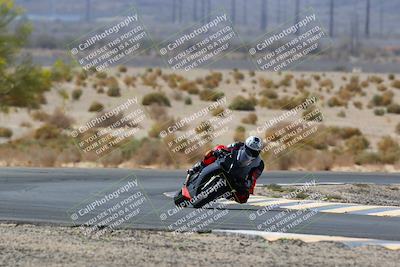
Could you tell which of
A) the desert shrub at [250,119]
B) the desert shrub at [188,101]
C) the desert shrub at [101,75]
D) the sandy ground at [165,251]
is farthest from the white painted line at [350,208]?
the desert shrub at [101,75]

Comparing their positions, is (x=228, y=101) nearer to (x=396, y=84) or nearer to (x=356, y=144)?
(x=356, y=144)

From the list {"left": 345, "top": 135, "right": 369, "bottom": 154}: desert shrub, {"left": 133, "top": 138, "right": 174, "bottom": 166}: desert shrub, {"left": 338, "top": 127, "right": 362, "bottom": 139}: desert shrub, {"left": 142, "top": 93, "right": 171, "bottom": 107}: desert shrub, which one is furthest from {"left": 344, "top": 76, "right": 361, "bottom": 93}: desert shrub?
{"left": 133, "top": 138, "right": 174, "bottom": 166}: desert shrub

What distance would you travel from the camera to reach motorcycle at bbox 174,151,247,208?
1959 cm

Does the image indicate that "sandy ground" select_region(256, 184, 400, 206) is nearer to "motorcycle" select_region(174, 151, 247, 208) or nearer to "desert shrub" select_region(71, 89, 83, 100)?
"motorcycle" select_region(174, 151, 247, 208)

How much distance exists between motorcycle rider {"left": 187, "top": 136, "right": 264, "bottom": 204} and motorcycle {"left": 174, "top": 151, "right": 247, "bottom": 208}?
67mm

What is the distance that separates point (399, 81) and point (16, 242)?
205 ft

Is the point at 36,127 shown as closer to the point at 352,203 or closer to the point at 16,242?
the point at 352,203

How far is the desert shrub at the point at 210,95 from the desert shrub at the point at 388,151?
18084 mm

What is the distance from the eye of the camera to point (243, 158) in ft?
64.1

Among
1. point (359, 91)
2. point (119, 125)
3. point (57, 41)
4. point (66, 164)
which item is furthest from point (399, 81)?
point (57, 41)

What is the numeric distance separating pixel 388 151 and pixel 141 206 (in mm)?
21080

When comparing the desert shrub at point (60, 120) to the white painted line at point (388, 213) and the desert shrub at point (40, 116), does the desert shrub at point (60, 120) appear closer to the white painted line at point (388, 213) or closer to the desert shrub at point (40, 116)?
the desert shrub at point (40, 116)

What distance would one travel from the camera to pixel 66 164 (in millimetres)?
32938

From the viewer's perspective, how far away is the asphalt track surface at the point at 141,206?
1805 centimetres
